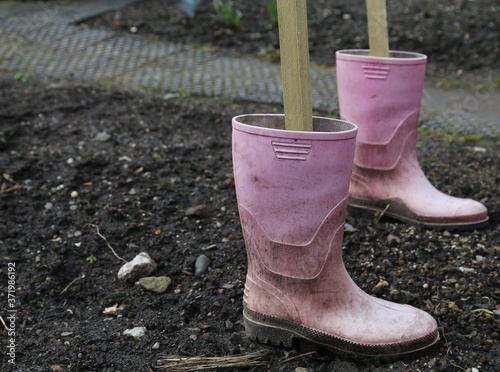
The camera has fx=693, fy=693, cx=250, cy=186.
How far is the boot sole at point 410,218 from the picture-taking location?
2.50m

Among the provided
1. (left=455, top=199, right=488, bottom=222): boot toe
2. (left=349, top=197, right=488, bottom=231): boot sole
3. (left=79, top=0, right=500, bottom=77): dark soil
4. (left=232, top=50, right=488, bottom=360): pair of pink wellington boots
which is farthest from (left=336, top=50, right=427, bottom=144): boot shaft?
(left=79, top=0, right=500, bottom=77): dark soil

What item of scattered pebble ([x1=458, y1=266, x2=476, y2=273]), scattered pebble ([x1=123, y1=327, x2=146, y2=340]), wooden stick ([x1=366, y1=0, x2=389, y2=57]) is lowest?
scattered pebble ([x1=458, y1=266, x2=476, y2=273])

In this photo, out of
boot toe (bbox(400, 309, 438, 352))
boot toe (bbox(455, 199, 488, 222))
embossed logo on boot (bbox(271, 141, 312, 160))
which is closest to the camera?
embossed logo on boot (bbox(271, 141, 312, 160))

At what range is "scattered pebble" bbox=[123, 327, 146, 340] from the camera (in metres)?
Answer: 1.90

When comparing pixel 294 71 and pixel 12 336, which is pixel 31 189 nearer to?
pixel 12 336

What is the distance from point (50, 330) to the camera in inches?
77.6

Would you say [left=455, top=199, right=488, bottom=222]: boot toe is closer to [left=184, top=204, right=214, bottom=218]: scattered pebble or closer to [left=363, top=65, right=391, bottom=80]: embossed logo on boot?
[left=363, top=65, right=391, bottom=80]: embossed logo on boot

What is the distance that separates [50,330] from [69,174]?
1113 millimetres

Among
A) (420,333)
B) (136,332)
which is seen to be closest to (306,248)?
(420,333)

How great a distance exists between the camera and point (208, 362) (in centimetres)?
173

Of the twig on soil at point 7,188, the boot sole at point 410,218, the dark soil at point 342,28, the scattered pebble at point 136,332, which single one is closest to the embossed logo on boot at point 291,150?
the scattered pebble at point 136,332

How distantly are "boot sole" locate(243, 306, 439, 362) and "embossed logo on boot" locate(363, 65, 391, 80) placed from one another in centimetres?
101

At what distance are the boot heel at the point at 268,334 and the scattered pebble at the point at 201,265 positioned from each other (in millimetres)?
405

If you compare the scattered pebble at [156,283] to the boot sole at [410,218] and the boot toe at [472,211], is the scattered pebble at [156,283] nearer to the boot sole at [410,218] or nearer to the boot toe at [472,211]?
the boot sole at [410,218]
